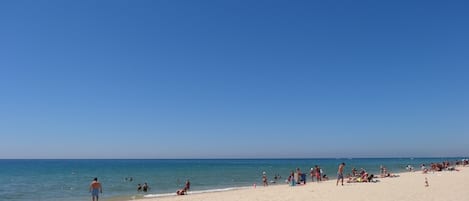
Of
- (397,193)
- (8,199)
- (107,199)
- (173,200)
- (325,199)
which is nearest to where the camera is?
(325,199)

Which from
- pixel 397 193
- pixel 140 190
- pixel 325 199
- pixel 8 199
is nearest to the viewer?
pixel 325 199

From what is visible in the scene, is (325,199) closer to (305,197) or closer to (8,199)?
(305,197)

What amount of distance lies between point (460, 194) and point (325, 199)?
566 cm

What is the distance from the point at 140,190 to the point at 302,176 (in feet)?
39.2

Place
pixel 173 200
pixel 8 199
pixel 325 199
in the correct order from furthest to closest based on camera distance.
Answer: pixel 8 199 < pixel 173 200 < pixel 325 199

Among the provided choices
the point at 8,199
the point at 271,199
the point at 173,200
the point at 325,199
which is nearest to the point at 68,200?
the point at 8,199

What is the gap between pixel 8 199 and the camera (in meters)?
26.6

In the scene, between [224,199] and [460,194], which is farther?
[224,199]

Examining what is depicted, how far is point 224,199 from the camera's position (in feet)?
60.1

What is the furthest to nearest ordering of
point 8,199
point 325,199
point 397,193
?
point 8,199, point 397,193, point 325,199

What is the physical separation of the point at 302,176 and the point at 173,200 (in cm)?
1117

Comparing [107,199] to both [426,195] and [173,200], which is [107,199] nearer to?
[173,200]

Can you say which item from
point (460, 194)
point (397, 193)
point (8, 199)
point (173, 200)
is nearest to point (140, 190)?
point (8, 199)

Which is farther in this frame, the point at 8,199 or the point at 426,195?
the point at 8,199
